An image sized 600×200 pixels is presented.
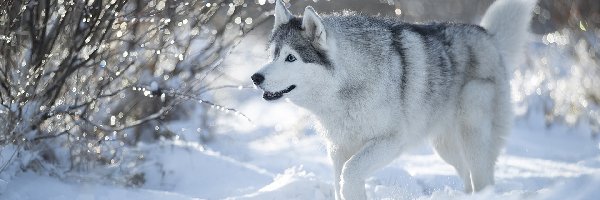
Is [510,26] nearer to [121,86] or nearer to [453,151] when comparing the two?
[453,151]

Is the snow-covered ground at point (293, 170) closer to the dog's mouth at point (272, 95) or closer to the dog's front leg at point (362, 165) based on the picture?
the dog's front leg at point (362, 165)

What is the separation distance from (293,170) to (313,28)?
217 centimetres

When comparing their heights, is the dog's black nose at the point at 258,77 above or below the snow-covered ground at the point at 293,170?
above

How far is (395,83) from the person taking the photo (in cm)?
498

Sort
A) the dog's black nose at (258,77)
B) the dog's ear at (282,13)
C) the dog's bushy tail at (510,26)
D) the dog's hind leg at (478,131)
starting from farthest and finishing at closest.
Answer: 1. the dog's bushy tail at (510,26)
2. the dog's hind leg at (478,131)
3. the dog's ear at (282,13)
4. the dog's black nose at (258,77)

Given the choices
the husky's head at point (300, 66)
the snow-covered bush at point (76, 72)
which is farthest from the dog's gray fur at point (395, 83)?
the snow-covered bush at point (76, 72)

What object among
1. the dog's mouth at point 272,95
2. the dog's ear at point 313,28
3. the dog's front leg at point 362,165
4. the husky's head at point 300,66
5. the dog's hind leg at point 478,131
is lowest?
the dog's hind leg at point 478,131

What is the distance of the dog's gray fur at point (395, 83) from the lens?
4.78 m

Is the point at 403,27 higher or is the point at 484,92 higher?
the point at 403,27

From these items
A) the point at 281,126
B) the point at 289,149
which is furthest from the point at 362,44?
the point at 281,126

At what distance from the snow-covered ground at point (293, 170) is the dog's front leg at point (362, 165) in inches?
20.3

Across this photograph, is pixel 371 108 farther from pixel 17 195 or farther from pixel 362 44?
pixel 17 195

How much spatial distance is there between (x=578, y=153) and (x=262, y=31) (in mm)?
9045

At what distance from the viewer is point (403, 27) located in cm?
531
